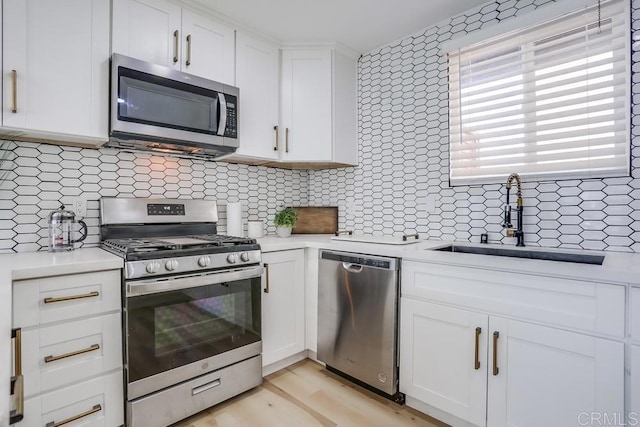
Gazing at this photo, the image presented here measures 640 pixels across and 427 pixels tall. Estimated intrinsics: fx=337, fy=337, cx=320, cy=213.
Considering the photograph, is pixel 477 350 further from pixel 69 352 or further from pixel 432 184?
pixel 69 352

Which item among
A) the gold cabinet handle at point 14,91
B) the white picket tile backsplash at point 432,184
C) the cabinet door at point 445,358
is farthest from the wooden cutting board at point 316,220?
the gold cabinet handle at point 14,91

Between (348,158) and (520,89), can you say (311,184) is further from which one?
(520,89)

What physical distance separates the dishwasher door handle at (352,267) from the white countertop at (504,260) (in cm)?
9

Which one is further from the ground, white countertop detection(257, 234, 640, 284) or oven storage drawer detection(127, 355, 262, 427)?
white countertop detection(257, 234, 640, 284)

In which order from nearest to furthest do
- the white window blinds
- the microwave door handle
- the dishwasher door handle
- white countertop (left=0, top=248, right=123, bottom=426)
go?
white countertop (left=0, top=248, right=123, bottom=426), the white window blinds, the dishwasher door handle, the microwave door handle

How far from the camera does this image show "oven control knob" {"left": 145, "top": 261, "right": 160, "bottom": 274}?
1603mm

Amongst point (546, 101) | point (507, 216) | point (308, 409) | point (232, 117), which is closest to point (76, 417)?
point (308, 409)

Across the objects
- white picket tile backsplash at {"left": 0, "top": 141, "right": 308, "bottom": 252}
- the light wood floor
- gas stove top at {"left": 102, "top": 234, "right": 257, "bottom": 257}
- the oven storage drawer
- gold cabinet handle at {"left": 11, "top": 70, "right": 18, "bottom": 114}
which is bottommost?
the light wood floor

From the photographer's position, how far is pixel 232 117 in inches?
87.4

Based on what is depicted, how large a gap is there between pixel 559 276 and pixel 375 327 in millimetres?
965

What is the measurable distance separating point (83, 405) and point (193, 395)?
1.60 feet

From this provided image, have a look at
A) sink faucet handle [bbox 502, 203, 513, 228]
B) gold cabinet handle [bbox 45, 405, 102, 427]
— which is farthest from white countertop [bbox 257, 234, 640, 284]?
gold cabinet handle [bbox 45, 405, 102, 427]

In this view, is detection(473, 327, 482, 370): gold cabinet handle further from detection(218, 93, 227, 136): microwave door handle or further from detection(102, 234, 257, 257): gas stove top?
detection(218, 93, 227, 136): microwave door handle

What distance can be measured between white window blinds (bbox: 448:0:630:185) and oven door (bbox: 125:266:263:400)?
1.59 m
